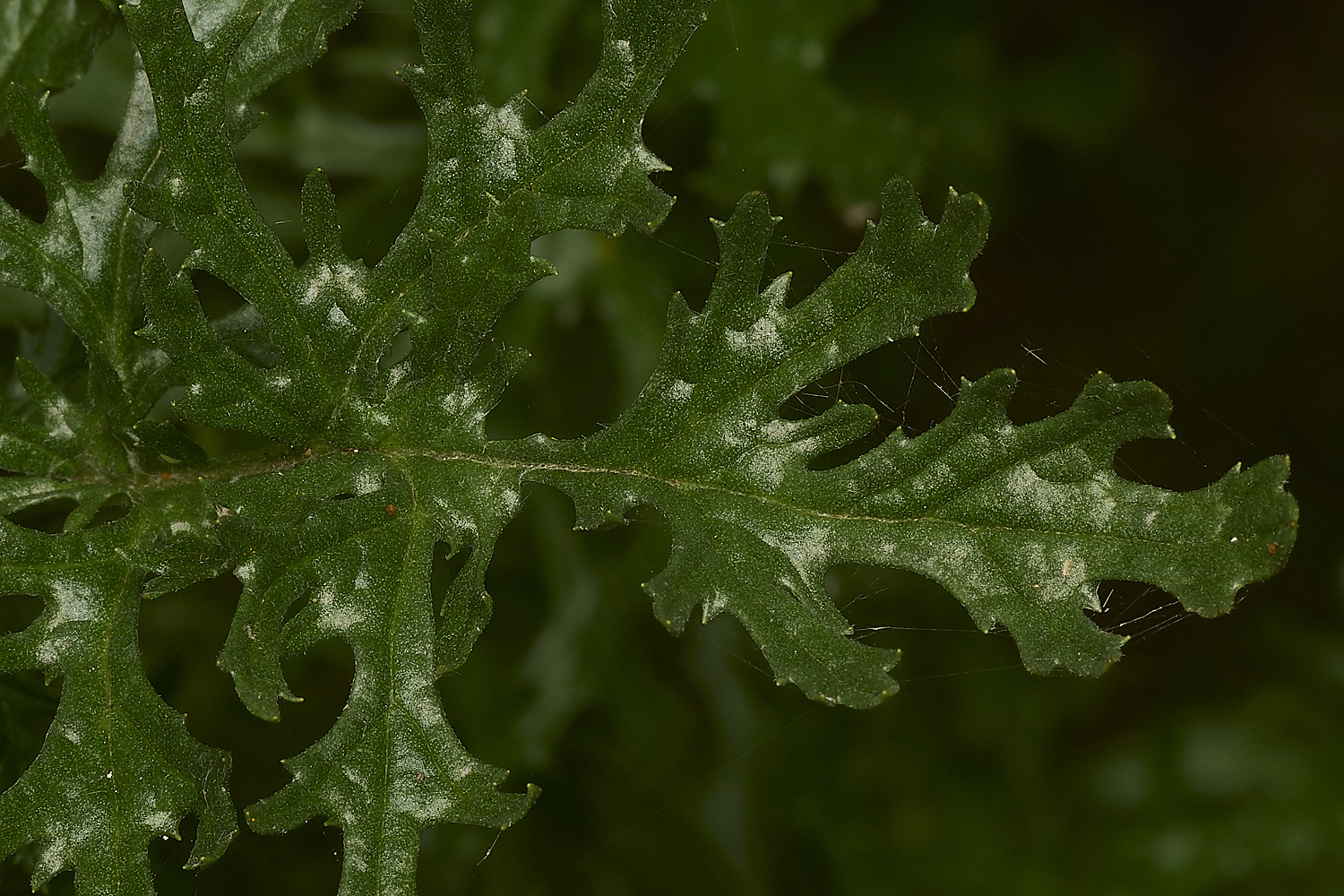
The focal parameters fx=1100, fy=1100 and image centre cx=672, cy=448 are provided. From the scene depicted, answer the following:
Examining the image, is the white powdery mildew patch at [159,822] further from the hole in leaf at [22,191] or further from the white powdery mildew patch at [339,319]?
the hole in leaf at [22,191]

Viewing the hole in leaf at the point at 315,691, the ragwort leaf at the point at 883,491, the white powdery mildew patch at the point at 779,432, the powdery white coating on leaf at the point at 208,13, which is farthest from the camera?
the hole in leaf at the point at 315,691

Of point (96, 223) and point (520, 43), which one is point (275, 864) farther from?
point (520, 43)

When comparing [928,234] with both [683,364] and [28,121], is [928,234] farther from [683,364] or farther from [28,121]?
[28,121]

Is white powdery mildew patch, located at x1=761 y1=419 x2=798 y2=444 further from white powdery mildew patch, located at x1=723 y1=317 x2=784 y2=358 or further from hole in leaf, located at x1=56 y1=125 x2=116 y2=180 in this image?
hole in leaf, located at x1=56 y1=125 x2=116 y2=180

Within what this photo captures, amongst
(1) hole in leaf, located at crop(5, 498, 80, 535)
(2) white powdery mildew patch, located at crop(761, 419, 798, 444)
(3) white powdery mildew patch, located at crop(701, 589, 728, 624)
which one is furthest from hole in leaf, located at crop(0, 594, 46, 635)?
(2) white powdery mildew patch, located at crop(761, 419, 798, 444)

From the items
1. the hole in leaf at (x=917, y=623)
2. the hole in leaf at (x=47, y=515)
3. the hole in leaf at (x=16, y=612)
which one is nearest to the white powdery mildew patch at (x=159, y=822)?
the hole in leaf at (x=47, y=515)

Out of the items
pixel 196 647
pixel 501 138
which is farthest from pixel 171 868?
pixel 501 138

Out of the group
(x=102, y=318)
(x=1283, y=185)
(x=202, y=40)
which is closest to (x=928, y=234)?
(x=202, y=40)
